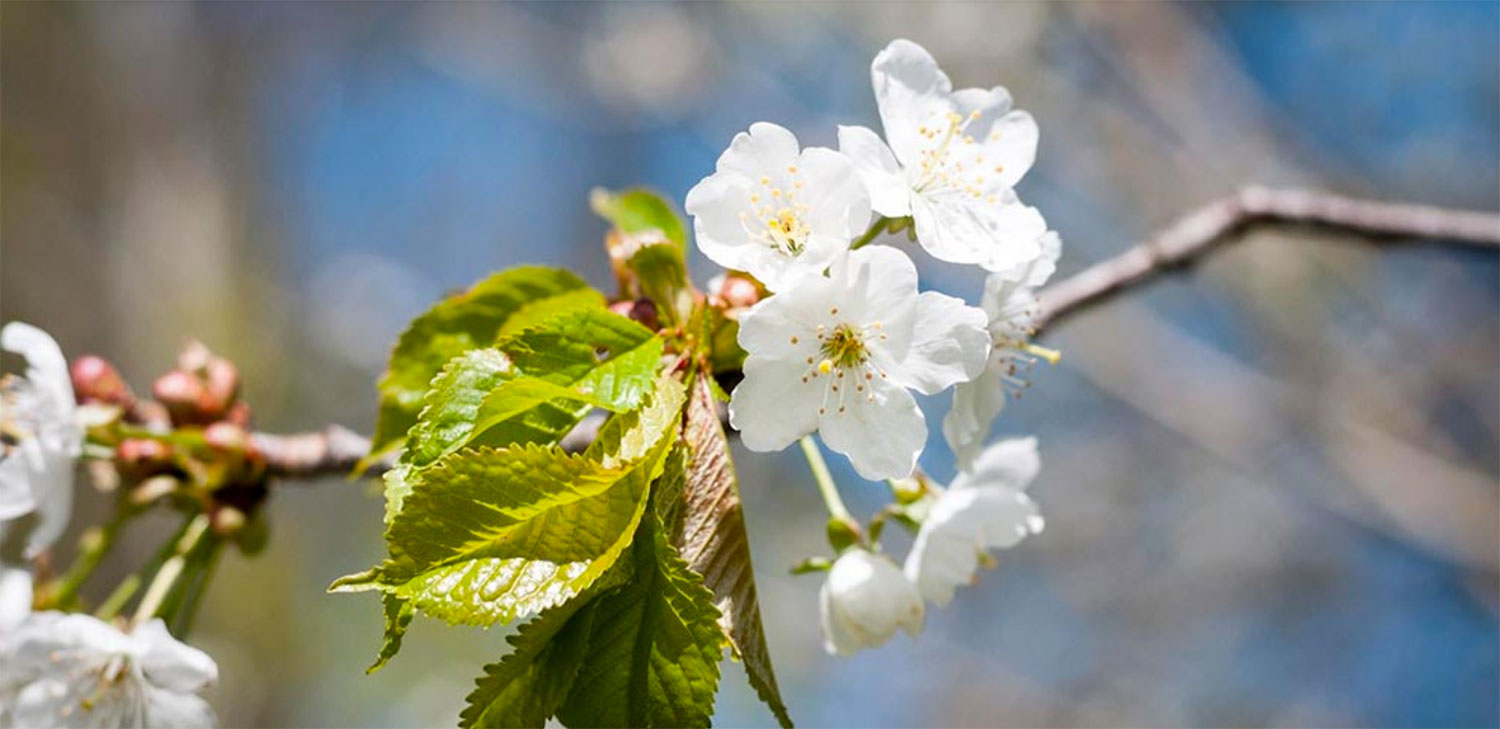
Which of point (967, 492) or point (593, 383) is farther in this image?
point (967, 492)

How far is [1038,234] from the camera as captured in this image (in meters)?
0.96

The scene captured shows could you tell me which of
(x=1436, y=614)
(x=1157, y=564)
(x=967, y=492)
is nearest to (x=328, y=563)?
(x=1157, y=564)

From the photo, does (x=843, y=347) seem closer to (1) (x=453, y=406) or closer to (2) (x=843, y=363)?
(2) (x=843, y=363)

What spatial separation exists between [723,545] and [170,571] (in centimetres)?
73

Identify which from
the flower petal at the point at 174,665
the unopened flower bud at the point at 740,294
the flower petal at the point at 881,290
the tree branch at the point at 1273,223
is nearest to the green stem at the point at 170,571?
the flower petal at the point at 174,665

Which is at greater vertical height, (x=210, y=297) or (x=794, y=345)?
(x=210, y=297)

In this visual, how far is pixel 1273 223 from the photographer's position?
5.16 ft

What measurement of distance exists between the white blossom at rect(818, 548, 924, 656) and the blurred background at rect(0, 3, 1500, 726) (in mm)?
2042

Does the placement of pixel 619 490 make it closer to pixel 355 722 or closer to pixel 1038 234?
pixel 1038 234

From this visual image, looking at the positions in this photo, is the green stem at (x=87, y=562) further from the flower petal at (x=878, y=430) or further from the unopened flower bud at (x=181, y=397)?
the flower petal at (x=878, y=430)

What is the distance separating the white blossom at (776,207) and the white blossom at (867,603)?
31cm

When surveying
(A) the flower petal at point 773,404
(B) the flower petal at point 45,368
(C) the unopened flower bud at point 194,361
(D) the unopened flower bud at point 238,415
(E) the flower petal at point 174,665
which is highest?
(A) the flower petal at point 773,404

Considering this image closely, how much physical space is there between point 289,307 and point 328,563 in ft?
3.85

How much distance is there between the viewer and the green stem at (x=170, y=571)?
121cm
